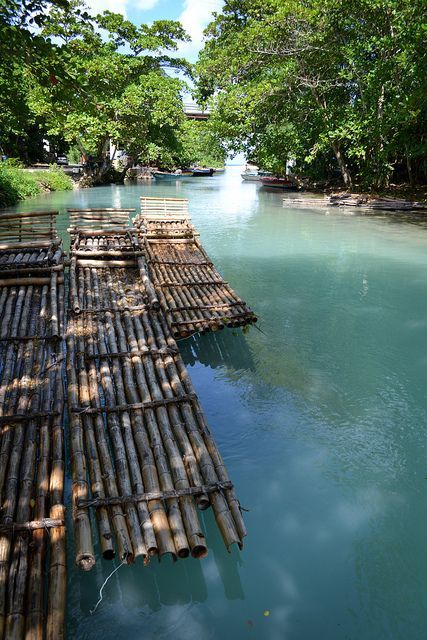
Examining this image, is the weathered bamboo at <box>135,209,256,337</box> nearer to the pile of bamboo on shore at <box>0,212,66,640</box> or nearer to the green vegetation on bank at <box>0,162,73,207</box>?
the pile of bamboo on shore at <box>0,212,66,640</box>

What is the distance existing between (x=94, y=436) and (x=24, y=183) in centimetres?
2679

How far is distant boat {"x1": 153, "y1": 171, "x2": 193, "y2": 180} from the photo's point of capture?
52425 millimetres

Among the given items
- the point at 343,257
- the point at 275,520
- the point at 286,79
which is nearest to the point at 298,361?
the point at 275,520

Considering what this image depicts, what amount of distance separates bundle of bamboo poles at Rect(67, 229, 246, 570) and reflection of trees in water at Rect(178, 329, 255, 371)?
1209 mm

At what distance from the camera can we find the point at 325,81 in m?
24.5

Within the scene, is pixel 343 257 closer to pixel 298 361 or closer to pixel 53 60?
pixel 298 361

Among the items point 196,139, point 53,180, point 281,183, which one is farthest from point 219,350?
point 196,139

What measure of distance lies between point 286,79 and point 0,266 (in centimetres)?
2187

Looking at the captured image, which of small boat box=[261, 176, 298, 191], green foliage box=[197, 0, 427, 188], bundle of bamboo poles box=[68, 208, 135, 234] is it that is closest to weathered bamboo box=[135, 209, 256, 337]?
bundle of bamboo poles box=[68, 208, 135, 234]

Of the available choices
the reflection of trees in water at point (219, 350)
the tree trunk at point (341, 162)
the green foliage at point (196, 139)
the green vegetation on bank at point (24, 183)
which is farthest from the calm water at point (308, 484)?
the green foliage at point (196, 139)

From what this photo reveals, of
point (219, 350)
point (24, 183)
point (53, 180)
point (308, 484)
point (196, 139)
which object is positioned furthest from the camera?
point (196, 139)

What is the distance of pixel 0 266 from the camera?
8.52m

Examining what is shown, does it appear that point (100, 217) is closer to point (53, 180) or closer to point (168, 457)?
point (168, 457)

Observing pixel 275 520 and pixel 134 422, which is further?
pixel 134 422
